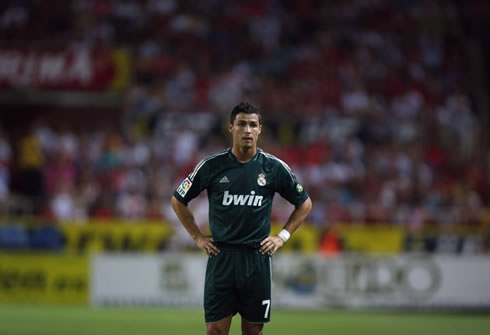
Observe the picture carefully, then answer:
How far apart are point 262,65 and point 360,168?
4.49 metres

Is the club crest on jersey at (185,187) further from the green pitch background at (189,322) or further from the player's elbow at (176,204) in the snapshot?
the green pitch background at (189,322)

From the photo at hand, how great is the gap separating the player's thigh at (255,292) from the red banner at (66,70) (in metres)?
14.2

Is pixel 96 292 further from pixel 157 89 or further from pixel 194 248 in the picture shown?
pixel 157 89

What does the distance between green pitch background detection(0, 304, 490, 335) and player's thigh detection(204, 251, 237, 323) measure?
14.6 ft

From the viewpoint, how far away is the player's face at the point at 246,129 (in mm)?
6918

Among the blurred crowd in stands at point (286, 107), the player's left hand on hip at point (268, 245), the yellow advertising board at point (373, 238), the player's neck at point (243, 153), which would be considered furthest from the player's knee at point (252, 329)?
the yellow advertising board at point (373, 238)

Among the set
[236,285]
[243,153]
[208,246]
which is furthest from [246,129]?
[236,285]

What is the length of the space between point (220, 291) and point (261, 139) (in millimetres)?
12623

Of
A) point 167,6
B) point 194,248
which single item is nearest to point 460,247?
point 194,248

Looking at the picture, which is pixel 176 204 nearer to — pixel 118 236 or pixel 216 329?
pixel 216 329

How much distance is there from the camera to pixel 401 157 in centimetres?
1952

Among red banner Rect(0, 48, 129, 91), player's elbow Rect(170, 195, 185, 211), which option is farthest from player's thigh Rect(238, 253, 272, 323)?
red banner Rect(0, 48, 129, 91)

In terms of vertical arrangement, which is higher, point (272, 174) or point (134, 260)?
A: point (272, 174)

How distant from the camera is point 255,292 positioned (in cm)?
691
